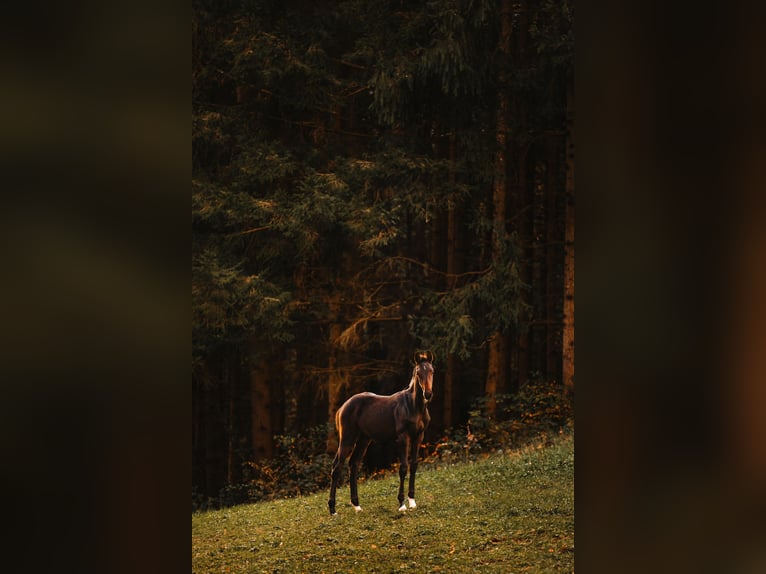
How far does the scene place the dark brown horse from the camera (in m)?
6.39

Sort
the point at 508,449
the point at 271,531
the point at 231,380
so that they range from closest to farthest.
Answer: the point at 271,531, the point at 508,449, the point at 231,380

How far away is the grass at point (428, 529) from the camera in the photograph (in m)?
6.20

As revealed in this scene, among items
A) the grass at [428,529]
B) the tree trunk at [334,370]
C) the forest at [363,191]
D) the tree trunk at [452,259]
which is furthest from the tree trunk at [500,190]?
the tree trunk at [334,370]

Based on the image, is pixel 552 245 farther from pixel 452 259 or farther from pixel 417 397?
pixel 417 397

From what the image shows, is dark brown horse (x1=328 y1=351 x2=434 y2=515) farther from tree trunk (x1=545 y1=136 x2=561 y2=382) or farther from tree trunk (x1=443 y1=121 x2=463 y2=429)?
tree trunk (x1=545 y1=136 x2=561 y2=382)

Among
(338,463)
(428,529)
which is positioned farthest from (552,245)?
(338,463)

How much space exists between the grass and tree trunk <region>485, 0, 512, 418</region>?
160 cm

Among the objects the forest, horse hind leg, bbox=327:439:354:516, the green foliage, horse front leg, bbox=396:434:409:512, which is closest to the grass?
horse hind leg, bbox=327:439:354:516

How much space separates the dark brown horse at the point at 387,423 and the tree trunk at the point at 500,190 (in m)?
2.55
